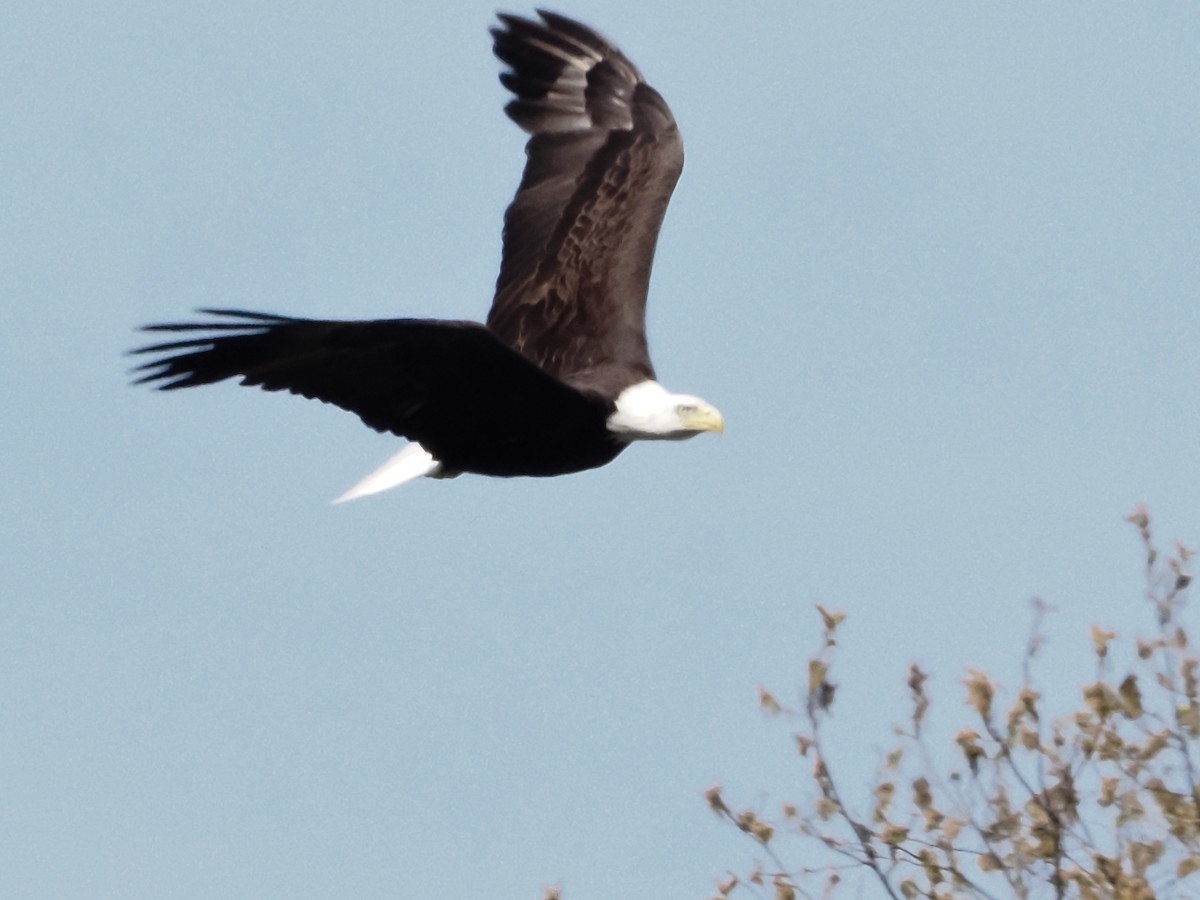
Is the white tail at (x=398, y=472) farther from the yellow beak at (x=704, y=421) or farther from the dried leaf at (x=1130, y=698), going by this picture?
the dried leaf at (x=1130, y=698)

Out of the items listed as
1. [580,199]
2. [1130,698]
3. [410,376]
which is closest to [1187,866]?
[1130,698]

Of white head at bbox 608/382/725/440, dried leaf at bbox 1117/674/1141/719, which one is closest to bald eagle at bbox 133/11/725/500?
white head at bbox 608/382/725/440

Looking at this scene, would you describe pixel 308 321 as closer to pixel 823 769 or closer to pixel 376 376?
pixel 376 376

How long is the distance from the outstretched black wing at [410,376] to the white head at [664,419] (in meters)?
0.08

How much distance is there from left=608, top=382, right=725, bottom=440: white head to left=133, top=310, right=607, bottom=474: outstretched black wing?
8 centimetres

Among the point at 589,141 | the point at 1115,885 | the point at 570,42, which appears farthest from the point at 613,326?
the point at 1115,885

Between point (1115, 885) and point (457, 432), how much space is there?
298cm

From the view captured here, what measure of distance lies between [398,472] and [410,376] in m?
1.02

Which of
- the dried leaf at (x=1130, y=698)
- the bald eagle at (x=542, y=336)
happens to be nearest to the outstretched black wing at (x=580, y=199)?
the bald eagle at (x=542, y=336)

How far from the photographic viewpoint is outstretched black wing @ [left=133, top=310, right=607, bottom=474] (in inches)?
227

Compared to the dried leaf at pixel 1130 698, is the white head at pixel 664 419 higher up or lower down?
higher up

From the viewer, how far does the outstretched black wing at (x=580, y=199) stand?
7566 mm

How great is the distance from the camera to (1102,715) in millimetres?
4109

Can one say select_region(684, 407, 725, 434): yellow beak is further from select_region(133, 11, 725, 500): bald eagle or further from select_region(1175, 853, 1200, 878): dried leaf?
select_region(1175, 853, 1200, 878): dried leaf
